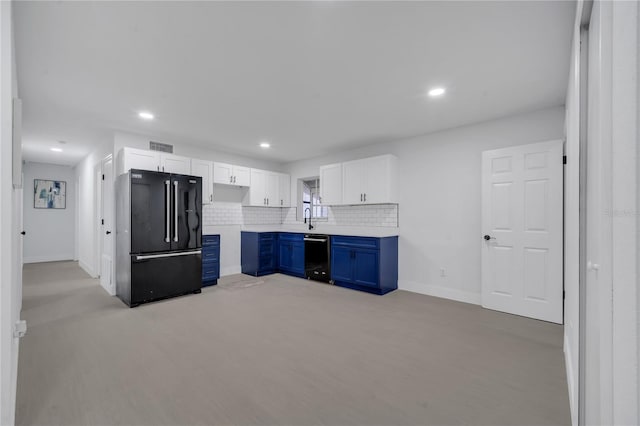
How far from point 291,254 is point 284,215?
1.50 metres

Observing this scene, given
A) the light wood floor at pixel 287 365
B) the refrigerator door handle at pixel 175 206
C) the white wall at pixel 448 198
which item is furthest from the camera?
the refrigerator door handle at pixel 175 206

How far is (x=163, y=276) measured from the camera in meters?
4.11

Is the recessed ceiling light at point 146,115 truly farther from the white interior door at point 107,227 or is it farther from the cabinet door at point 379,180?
the cabinet door at point 379,180

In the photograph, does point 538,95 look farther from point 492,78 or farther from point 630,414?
point 630,414

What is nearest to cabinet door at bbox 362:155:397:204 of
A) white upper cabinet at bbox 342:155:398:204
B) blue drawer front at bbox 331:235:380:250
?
white upper cabinet at bbox 342:155:398:204

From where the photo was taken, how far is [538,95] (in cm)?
319

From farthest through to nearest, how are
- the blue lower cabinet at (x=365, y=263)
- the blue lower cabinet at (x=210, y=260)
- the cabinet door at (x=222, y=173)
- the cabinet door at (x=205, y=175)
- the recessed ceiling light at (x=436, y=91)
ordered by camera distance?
the cabinet door at (x=222, y=173), the cabinet door at (x=205, y=175), the blue lower cabinet at (x=210, y=260), the blue lower cabinet at (x=365, y=263), the recessed ceiling light at (x=436, y=91)

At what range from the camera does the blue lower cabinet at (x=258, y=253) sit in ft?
19.0

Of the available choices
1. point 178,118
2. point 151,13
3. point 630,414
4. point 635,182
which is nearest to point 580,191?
point 635,182

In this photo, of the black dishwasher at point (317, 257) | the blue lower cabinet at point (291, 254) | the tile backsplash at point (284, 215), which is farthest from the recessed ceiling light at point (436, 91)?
the blue lower cabinet at point (291, 254)

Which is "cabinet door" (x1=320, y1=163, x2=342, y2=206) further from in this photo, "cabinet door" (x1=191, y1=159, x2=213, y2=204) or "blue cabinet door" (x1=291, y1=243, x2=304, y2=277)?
"cabinet door" (x1=191, y1=159, x2=213, y2=204)

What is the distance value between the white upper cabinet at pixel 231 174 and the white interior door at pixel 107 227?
1.65 meters

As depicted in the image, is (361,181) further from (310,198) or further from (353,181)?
(310,198)

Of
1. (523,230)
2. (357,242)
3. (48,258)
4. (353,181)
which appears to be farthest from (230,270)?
(48,258)
